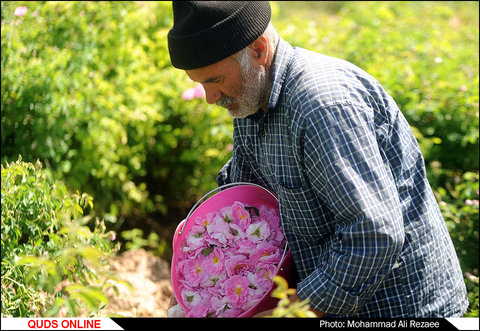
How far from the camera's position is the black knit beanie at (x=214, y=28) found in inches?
63.4

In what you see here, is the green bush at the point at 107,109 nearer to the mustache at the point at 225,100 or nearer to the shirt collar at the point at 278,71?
the mustache at the point at 225,100

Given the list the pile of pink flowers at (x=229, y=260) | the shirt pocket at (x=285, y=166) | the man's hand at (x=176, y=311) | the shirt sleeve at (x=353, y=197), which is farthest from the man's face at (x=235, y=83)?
the man's hand at (x=176, y=311)

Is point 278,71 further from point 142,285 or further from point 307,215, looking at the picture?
point 142,285

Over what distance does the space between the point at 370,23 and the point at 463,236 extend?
2.87 m

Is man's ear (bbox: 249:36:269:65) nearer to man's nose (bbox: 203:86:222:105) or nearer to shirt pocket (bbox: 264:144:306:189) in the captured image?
man's nose (bbox: 203:86:222:105)

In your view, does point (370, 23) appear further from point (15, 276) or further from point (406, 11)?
point (15, 276)

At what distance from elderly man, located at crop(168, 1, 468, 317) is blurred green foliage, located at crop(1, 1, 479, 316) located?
1.21 m

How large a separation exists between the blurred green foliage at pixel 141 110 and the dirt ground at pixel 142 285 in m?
0.14

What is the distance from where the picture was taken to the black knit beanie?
1610 millimetres

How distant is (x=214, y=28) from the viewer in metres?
1.61

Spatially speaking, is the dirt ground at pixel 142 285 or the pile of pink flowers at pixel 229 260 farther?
the dirt ground at pixel 142 285

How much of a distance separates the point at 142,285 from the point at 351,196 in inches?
82.9

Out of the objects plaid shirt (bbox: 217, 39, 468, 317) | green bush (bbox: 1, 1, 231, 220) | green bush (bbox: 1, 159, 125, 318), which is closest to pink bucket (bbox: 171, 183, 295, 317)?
plaid shirt (bbox: 217, 39, 468, 317)

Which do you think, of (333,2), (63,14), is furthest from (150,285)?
(333,2)
